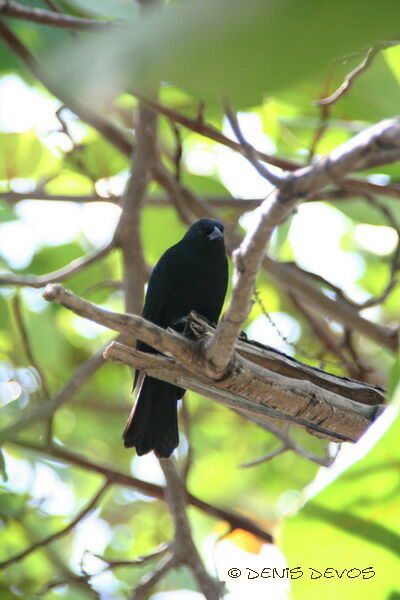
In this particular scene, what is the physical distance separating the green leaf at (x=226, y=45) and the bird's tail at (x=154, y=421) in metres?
2.94

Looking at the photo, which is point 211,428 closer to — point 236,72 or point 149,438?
point 149,438

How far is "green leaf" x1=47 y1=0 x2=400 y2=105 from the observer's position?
1.03 feet

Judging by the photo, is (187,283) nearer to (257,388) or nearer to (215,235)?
(215,235)

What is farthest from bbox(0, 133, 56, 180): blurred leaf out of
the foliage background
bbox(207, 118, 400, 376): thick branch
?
bbox(207, 118, 400, 376): thick branch

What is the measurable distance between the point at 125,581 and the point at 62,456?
1373 mm

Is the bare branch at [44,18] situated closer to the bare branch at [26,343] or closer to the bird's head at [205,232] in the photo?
the bird's head at [205,232]

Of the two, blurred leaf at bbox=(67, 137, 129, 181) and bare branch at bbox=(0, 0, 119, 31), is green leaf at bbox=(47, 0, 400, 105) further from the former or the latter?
blurred leaf at bbox=(67, 137, 129, 181)

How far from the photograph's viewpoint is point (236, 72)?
330 mm

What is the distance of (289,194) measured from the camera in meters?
1.07

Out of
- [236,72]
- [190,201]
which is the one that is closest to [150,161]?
[190,201]

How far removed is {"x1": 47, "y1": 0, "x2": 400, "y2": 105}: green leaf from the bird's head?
3.31 m

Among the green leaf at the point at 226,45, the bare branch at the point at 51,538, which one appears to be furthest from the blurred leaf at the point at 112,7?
the green leaf at the point at 226,45

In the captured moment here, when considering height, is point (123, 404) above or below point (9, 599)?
above

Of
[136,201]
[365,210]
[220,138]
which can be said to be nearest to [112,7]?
[220,138]
